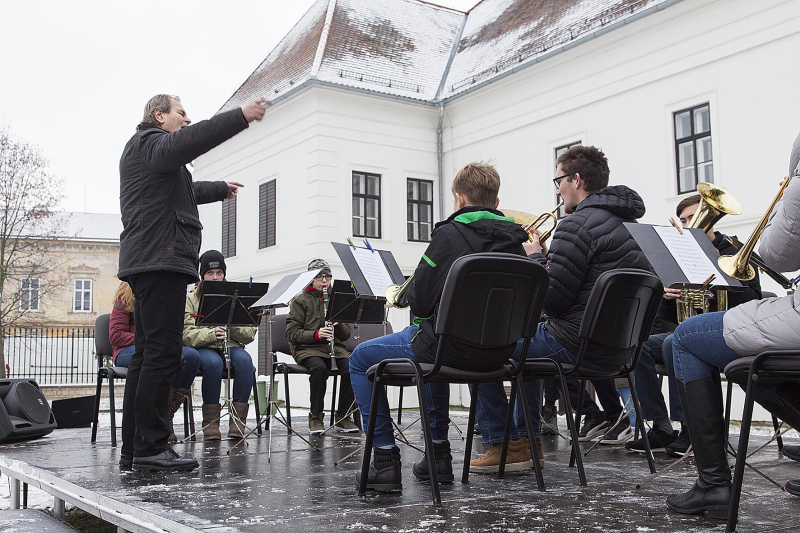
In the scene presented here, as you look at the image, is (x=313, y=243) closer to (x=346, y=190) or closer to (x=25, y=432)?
(x=346, y=190)

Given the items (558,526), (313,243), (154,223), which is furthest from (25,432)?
(313,243)

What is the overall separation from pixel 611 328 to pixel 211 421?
12.6 feet

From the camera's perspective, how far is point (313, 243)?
17203 mm

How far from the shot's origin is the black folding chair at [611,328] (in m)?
4.14

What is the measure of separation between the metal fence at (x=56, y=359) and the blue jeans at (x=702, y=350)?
64.9 feet

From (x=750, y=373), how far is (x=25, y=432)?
660 cm

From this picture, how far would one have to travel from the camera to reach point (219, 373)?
6.86 meters

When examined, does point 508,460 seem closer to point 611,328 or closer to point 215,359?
point 611,328

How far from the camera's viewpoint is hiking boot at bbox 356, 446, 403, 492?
3758 millimetres

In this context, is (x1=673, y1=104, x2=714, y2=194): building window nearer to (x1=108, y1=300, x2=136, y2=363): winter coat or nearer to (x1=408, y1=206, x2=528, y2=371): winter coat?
(x1=108, y1=300, x2=136, y2=363): winter coat

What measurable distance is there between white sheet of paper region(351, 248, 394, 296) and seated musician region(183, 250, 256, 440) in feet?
5.47

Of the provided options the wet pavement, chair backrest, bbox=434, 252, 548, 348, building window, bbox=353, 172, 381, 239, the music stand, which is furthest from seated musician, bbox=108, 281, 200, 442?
building window, bbox=353, 172, 381, 239

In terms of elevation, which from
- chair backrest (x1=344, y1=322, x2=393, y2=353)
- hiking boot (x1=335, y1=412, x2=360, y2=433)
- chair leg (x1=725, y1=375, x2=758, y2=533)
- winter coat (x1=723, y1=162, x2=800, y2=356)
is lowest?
hiking boot (x1=335, y1=412, x2=360, y2=433)

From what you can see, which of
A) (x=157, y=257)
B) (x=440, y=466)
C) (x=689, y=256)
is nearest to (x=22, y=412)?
(x=157, y=257)
